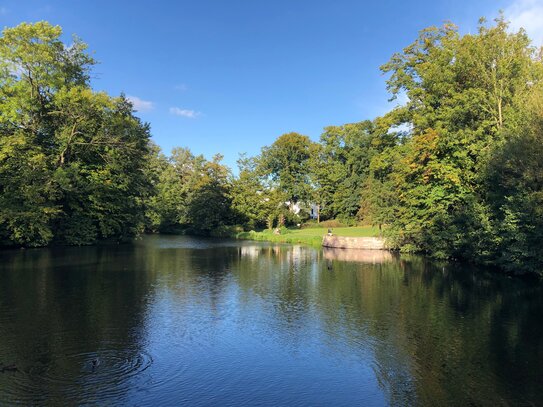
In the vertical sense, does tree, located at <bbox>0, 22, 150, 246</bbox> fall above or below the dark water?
above

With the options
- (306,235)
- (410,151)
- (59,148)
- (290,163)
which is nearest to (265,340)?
(410,151)

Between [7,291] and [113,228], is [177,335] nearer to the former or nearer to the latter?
[7,291]

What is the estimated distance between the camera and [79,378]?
9.41 meters

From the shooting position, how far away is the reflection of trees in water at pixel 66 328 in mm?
8984

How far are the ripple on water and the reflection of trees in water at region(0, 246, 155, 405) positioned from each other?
0.7 inches

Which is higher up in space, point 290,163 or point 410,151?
point 290,163

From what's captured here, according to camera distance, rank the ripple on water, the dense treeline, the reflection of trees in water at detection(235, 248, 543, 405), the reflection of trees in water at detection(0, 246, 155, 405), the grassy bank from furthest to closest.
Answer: the grassy bank, the dense treeline, the reflection of trees in water at detection(235, 248, 543, 405), the reflection of trees in water at detection(0, 246, 155, 405), the ripple on water

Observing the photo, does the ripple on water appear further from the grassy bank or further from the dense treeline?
the grassy bank

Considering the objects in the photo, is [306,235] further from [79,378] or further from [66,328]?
[79,378]

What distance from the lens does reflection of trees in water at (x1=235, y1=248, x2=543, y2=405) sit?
9.59 meters

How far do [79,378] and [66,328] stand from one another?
4.18 m

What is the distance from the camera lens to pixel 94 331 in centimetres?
1290

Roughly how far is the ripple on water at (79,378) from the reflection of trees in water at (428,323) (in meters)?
5.74

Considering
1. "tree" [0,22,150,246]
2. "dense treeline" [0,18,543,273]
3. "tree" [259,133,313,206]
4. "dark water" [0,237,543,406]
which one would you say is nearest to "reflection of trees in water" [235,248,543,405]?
"dark water" [0,237,543,406]
